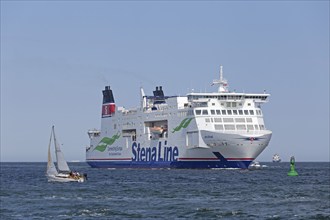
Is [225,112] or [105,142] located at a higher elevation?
[225,112]

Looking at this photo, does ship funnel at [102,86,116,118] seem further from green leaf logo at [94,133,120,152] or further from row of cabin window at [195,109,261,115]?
row of cabin window at [195,109,261,115]

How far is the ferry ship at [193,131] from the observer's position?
10925 cm

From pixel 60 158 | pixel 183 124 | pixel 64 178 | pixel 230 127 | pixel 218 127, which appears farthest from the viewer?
pixel 183 124

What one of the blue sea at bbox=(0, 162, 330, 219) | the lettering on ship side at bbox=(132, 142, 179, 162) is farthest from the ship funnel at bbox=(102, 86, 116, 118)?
the blue sea at bbox=(0, 162, 330, 219)

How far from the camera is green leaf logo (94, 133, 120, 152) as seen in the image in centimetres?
13782

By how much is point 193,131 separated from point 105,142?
108 ft

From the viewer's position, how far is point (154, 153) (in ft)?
404

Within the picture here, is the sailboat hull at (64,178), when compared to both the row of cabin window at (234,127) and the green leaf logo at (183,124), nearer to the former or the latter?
the green leaf logo at (183,124)

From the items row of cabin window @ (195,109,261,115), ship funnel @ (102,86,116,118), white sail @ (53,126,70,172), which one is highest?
ship funnel @ (102,86,116,118)

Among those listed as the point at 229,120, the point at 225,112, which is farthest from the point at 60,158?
the point at 225,112

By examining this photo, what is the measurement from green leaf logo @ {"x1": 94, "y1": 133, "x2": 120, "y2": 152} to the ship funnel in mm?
4531

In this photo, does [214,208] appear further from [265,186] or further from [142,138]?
[142,138]

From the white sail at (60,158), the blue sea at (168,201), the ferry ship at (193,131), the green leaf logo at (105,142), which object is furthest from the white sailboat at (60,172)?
the green leaf logo at (105,142)

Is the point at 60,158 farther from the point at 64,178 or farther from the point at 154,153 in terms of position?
the point at 154,153
